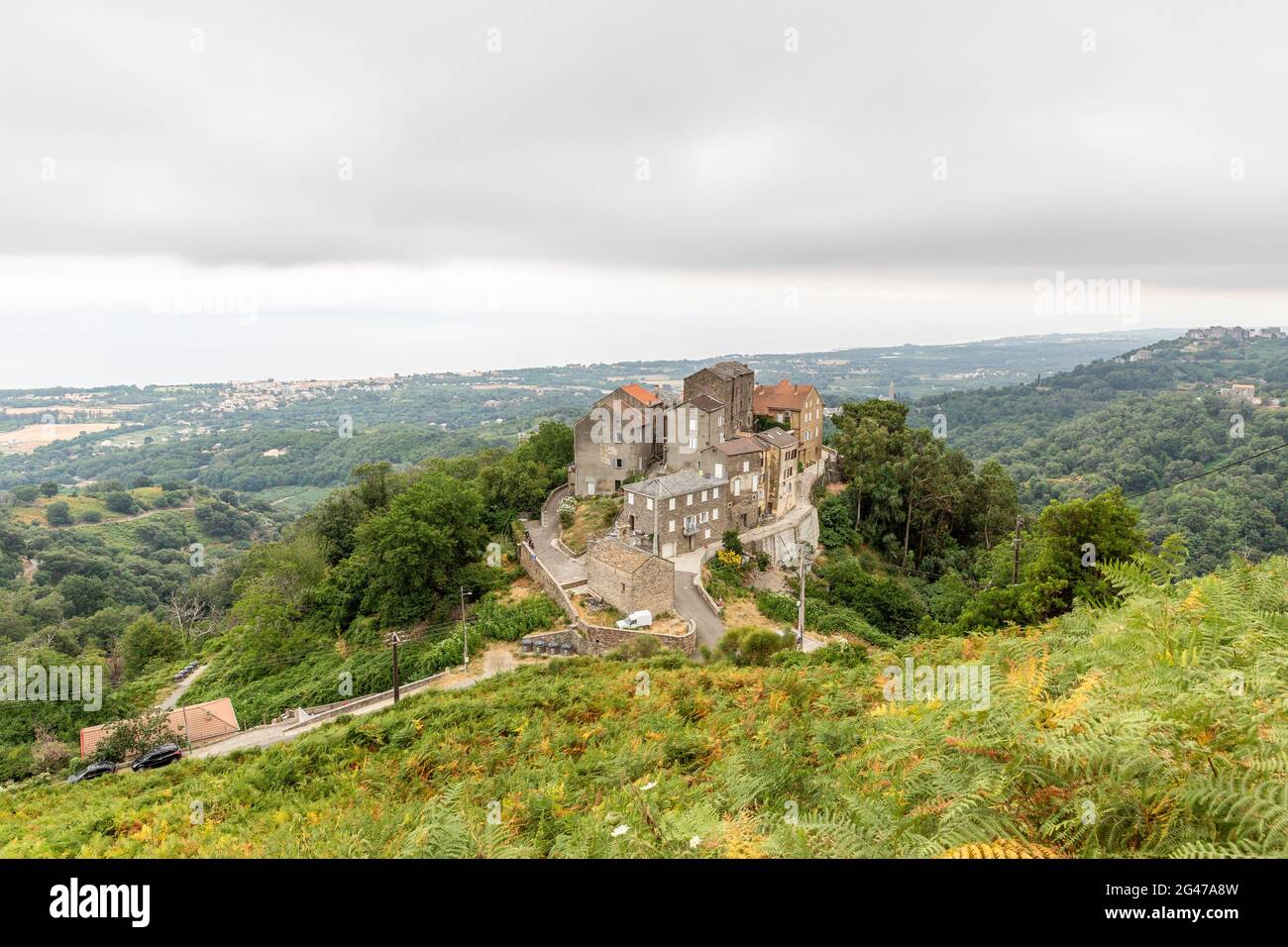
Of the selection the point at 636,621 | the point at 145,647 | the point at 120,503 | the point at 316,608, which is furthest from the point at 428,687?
the point at 120,503

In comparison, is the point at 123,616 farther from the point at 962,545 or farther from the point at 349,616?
the point at 962,545

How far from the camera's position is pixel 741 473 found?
4275 centimetres

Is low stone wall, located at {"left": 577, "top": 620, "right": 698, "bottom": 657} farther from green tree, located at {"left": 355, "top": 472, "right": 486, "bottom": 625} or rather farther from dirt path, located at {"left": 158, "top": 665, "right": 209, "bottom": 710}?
dirt path, located at {"left": 158, "top": 665, "right": 209, "bottom": 710}

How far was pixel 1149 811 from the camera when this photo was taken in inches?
181

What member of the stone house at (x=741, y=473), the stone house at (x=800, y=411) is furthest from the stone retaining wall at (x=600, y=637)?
the stone house at (x=800, y=411)

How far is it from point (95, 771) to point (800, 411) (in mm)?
47502

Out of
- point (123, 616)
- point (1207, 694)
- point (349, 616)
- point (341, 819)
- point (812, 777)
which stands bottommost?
point (123, 616)

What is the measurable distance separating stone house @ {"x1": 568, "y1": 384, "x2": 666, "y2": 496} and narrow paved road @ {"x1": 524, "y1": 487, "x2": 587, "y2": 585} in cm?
264

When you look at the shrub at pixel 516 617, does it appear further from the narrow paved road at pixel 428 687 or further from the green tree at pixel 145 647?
the green tree at pixel 145 647

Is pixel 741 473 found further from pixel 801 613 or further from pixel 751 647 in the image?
pixel 751 647

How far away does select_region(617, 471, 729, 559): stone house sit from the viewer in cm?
3750

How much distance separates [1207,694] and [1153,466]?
100237mm

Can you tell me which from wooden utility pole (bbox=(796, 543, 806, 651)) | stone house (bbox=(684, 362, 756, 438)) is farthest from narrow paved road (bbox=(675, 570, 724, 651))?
stone house (bbox=(684, 362, 756, 438))
